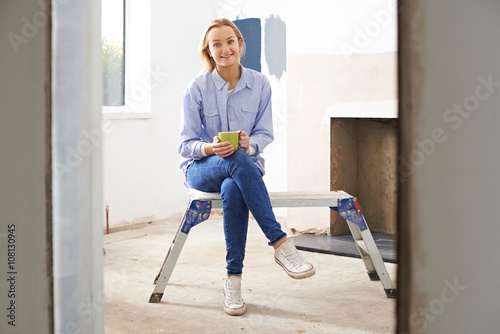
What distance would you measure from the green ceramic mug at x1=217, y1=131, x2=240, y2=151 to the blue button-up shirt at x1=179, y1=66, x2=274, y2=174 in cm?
18

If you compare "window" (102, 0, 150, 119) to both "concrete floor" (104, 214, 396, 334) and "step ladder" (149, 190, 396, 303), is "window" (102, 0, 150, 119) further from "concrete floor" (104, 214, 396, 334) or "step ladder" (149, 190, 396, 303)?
"step ladder" (149, 190, 396, 303)

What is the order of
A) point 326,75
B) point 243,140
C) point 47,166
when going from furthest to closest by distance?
1. point 326,75
2. point 243,140
3. point 47,166

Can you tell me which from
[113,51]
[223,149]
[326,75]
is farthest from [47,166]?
[113,51]

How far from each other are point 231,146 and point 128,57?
6.21 ft

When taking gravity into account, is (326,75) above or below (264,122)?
above

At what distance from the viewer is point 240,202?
2244 mm

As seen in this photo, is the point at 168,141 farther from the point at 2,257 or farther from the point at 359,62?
the point at 2,257

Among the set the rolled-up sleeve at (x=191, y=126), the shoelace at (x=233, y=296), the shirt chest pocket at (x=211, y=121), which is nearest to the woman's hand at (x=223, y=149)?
the rolled-up sleeve at (x=191, y=126)

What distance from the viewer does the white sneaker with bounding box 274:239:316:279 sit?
2170 millimetres

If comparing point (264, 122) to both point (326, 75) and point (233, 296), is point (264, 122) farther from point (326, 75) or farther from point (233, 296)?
point (326, 75)

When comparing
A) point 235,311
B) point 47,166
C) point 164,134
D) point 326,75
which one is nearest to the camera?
point 47,166

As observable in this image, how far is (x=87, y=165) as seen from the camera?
3.92ft

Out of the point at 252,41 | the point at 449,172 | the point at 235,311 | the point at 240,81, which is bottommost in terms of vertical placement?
the point at 235,311

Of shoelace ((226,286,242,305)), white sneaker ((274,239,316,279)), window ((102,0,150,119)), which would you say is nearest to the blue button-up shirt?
white sneaker ((274,239,316,279))
